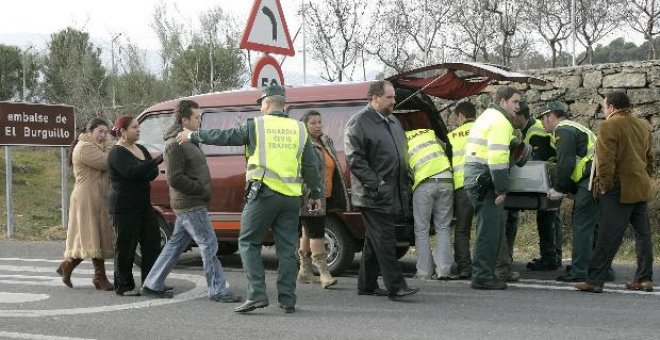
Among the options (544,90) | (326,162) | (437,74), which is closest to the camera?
(326,162)

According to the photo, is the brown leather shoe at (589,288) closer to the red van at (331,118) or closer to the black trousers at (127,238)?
the red van at (331,118)

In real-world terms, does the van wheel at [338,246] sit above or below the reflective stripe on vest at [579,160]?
below

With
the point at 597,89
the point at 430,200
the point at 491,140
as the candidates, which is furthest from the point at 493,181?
the point at 597,89

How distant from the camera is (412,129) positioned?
9656mm

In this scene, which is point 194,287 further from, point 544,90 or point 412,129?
point 544,90

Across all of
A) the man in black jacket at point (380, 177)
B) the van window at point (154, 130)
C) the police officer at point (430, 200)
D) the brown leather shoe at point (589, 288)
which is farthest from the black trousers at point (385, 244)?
the van window at point (154, 130)

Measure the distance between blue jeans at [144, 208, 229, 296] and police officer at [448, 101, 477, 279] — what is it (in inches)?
104

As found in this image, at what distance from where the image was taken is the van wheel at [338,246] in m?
9.16

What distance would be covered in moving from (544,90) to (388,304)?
8.02m

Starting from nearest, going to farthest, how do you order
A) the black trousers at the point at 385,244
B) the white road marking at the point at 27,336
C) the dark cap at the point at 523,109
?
the white road marking at the point at 27,336
the black trousers at the point at 385,244
the dark cap at the point at 523,109

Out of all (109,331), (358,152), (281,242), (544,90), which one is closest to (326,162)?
(358,152)

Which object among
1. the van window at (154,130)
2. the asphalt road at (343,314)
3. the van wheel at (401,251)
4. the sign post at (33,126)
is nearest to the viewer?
the asphalt road at (343,314)

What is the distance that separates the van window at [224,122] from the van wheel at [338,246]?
1315 millimetres

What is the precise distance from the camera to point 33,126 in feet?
48.5
